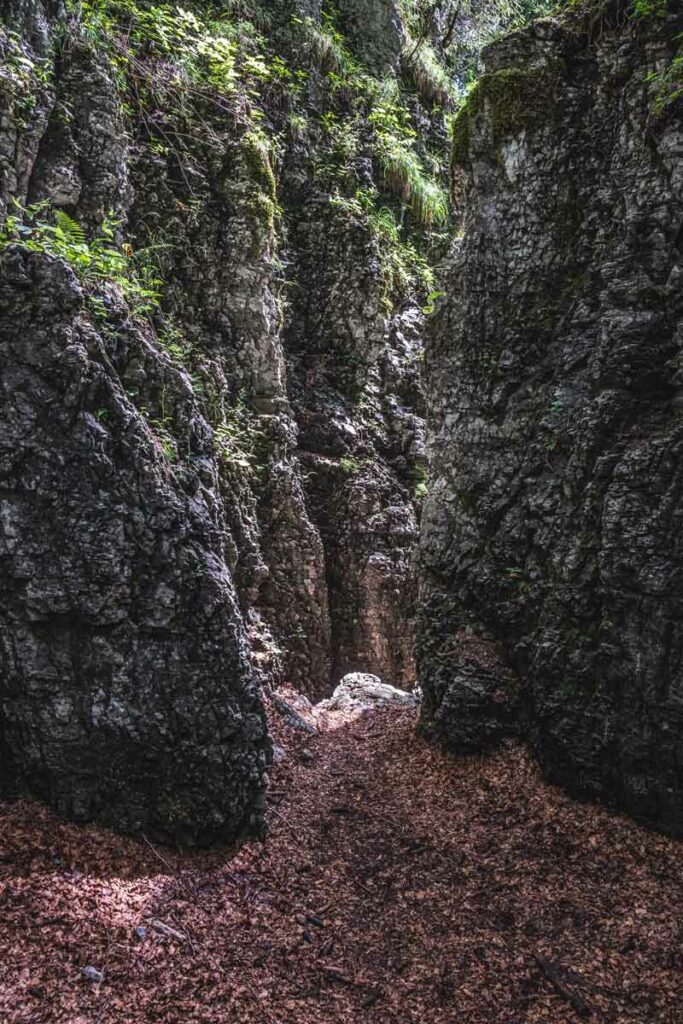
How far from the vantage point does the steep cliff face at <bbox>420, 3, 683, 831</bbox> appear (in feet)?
16.1

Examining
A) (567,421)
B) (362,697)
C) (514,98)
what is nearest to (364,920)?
(362,697)

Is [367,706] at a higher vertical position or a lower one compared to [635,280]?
lower

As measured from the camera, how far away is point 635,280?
524cm

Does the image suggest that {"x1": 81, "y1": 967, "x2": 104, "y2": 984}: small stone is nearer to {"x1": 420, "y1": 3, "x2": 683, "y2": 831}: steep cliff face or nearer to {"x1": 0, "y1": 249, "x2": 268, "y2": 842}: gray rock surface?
{"x1": 0, "y1": 249, "x2": 268, "y2": 842}: gray rock surface

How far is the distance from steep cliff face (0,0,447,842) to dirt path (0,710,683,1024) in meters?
0.55

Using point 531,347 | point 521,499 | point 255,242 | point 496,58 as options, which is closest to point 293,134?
point 255,242

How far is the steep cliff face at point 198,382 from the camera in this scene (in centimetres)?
466

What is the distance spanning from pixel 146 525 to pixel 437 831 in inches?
146

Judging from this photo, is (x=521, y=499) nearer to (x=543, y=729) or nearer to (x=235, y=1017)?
(x=543, y=729)

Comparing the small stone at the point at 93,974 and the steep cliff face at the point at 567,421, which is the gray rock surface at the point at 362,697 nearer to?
the steep cliff face at the point at 567,421

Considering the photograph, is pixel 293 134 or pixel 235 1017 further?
pixel 293 134

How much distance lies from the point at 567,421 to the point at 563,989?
170 inches

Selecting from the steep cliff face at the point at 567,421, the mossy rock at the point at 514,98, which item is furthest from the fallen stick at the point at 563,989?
the mossy rock at the point at 514,98

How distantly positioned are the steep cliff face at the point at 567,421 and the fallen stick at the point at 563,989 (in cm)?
157
